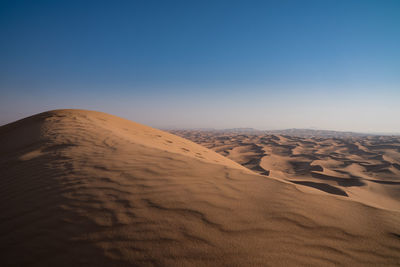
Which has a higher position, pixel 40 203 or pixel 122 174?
pixel 122 174

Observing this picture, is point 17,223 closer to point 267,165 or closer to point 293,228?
point 293,228

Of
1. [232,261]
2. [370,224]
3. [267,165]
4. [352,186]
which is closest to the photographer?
[232,261]

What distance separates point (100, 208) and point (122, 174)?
2.33 ft

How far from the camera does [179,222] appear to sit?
1.48 meters

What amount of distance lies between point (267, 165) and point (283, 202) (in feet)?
20.8

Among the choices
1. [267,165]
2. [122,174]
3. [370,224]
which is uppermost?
[122,174]

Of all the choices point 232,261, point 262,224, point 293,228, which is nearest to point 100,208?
point 232,261

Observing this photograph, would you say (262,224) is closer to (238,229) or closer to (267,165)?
(238,229)

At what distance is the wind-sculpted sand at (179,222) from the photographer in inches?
48.5

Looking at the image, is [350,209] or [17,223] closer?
[17,223]

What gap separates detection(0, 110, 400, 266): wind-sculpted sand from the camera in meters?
1.23

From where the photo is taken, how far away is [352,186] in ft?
15.8

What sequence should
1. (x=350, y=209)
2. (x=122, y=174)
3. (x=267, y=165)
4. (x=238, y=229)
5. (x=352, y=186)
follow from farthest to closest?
(x=267, y=165) → (x=352, y=186) → (x=122, y=174) → (x=350, y=209) → (x=238, y=229)

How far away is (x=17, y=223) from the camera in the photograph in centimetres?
165
